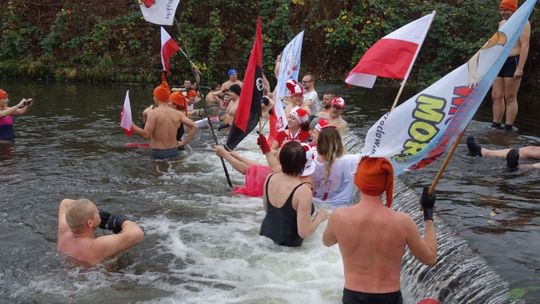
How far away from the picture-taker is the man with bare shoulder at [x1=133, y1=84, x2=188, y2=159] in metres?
9.70

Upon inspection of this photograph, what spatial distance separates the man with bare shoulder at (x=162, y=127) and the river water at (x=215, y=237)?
27 centimetres

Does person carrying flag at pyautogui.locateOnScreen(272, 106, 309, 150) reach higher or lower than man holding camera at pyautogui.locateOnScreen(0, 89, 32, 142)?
higher

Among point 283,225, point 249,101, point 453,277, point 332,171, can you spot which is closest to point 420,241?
point 453,277

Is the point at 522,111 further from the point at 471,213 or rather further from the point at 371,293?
the point at 371,293

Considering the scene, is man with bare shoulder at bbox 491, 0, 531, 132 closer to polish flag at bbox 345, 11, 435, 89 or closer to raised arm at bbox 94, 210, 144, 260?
polish flag at bbox 345, 11, 435, 89

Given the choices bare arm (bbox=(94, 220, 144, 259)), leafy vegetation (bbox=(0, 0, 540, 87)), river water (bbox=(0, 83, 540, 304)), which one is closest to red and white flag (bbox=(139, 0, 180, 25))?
river water (bbox=(0, 83, 540, 304))

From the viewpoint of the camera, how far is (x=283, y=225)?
19.6ft

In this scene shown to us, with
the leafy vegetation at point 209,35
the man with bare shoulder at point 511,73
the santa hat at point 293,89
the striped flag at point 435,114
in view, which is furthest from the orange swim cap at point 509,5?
the leafy vegetation at point 209,35

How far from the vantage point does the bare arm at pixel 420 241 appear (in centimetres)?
359

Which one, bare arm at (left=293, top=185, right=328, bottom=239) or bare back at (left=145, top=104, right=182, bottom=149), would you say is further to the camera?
bare back at (left=145, top=104, right=182, bottom=149)

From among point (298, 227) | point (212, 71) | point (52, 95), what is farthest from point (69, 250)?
point (212, 71)

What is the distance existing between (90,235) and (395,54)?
3277 millimetres

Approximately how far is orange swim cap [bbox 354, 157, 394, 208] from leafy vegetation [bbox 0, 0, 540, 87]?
17290mm

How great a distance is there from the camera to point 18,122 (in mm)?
13484
